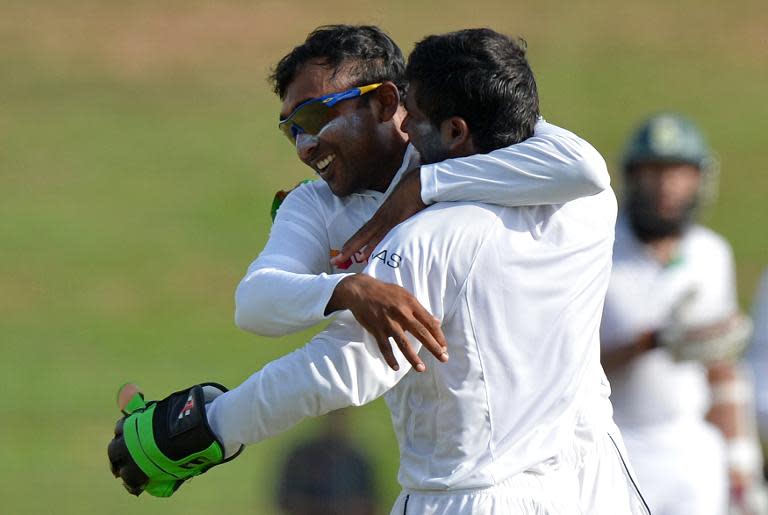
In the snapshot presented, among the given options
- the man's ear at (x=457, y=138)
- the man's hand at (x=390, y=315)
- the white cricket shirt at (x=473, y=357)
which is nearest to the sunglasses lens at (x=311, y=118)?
the man's ear at (x=457, y=138)

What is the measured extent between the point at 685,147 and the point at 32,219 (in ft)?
48.1

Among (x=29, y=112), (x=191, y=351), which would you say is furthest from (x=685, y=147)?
(x=29, y=112)

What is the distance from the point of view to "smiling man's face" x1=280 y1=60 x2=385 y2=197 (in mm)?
3873

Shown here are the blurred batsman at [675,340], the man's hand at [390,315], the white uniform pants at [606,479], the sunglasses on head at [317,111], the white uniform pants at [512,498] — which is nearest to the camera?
the man's hand at [390,315]

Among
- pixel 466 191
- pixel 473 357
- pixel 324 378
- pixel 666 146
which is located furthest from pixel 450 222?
pixel 666 146

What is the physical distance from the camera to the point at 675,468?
6.40 meters

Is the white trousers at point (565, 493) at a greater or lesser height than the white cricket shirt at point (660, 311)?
greater

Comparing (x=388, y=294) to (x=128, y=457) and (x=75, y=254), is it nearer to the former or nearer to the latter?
(x=128, y=457)

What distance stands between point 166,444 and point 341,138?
864mm

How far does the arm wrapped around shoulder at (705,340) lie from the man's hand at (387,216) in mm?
2888

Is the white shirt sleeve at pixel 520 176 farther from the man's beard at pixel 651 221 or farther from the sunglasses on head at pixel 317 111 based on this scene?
the man's beard at pixel 651 221

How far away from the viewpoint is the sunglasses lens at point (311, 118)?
3861 millimetres

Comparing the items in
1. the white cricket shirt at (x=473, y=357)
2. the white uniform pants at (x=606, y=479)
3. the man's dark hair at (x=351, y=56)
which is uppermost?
the man's dark hair at (x=351, y=56)

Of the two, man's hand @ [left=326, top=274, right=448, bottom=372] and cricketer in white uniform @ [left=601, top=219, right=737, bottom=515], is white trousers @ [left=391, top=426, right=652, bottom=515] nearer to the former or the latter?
man's hand @ [left=326, top=274, right=448, bottom=372]
